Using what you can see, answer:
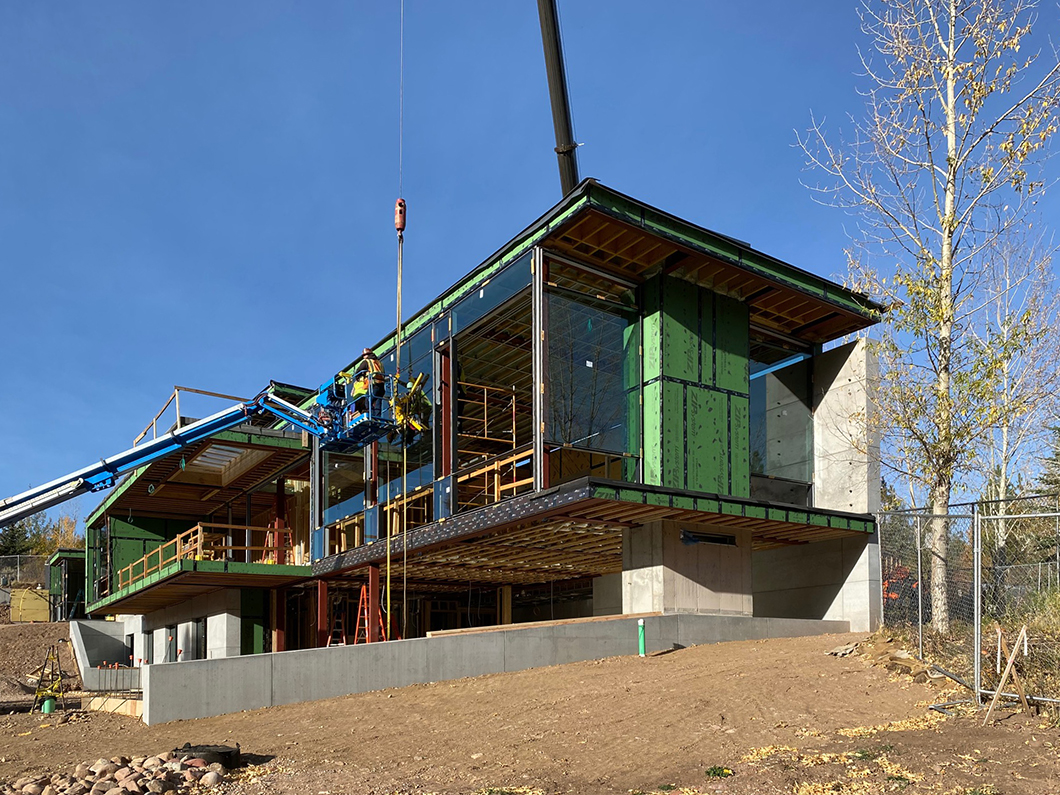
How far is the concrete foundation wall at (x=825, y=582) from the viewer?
73.2 feet

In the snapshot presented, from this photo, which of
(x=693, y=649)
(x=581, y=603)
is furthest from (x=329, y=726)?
(x=581, y=603)

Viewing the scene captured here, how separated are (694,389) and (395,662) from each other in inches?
337

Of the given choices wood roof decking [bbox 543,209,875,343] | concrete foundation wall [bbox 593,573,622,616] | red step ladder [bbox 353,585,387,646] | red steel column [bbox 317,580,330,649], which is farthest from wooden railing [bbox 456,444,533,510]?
red steel column [bbox 317,580,330,649]

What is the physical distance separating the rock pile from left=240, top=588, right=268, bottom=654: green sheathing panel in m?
19.9

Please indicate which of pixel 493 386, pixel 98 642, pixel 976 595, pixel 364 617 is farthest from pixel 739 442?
pixel 98 642

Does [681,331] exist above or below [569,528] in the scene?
above

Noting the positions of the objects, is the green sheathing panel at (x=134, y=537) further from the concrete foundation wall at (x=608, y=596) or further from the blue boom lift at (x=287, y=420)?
the concrete foundation wall at (x=608, y=596)

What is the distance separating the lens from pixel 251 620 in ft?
102

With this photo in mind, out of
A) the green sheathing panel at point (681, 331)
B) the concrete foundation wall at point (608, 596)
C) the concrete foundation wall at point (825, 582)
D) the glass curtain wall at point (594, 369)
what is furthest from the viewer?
the concrete foundation wall at point (608, 596)

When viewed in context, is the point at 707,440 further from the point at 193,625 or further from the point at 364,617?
the point at 193,625

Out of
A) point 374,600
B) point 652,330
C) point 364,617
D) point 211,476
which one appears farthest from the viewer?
point 211,476

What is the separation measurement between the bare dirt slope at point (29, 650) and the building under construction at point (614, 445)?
24.8 ft

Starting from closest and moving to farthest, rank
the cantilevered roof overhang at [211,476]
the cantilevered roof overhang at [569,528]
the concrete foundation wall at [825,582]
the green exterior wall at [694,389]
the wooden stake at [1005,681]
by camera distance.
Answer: the wooden stake at [1005,681] < the cantilevered roof overhang at [569,528] < the green exterior wall at [694,389] < the concrete foundation wall at [825,582] < the cantilevered roof overhang at [211,476]

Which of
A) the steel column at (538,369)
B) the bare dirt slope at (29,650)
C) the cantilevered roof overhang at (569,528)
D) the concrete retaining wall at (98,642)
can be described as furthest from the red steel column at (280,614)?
the steel column at (538,369)
